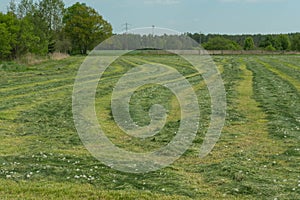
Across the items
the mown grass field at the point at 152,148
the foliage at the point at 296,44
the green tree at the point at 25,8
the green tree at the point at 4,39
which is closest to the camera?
the mown grass field at the point at 152,148

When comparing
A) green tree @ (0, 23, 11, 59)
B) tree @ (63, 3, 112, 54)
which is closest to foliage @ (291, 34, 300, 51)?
tree @ (63, 3, 112, 54)

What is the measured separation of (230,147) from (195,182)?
8.24 ft

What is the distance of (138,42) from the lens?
→ 190 ft

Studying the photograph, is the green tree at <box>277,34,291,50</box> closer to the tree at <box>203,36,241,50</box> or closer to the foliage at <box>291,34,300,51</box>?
the foliage at <box>291,34,300,51</box>

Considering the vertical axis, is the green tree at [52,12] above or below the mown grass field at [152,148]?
above

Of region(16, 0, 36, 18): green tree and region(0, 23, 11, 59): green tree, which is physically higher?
region(16, 0, 36, 18): green tree

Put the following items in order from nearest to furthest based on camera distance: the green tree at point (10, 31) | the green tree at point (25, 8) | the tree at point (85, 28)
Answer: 1. the green tree at point (10, 31)
2. the green tree at point (25, 8)
3. the tree at point (85, 28)

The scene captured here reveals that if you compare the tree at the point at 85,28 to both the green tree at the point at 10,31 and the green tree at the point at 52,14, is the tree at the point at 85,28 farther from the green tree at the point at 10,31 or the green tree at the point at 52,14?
the green tree at the point at 10,31

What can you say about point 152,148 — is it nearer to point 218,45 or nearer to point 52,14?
point 52,14

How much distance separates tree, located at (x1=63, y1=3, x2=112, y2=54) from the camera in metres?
74.0

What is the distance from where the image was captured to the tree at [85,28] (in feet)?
243

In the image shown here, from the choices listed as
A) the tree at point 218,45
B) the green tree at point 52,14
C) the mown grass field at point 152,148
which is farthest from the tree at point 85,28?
the mown grass field at point 152,148

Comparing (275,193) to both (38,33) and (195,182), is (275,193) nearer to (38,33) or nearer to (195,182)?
(195,182)

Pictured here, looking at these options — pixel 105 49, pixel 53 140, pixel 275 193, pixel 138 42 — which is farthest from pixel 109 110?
pixel 105 49
